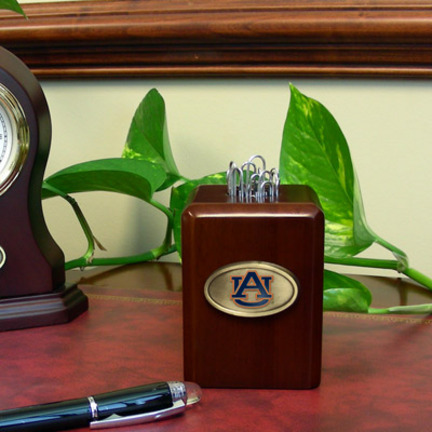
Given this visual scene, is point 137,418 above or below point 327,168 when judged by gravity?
below

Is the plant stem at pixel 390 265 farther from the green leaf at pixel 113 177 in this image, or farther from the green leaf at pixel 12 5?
the green leaf at pixel 12 5

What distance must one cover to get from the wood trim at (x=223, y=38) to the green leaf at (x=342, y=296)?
0.31 metres

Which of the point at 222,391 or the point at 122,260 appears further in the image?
the point at 122,260

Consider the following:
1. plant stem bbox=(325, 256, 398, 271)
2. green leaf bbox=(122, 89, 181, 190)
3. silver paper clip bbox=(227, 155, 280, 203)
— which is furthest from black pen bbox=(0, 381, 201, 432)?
green leaf bbox=(122, 89, 181, 190)

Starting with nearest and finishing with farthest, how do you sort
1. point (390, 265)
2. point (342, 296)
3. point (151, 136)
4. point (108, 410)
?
point (108, 410) → point (342, 296) → point (390, 265) → point (151, 136)

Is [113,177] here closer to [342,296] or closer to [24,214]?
[24,214]

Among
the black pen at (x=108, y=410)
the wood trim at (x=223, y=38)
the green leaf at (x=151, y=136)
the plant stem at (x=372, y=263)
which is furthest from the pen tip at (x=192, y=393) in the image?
the wood trim at (x=223, y=38)

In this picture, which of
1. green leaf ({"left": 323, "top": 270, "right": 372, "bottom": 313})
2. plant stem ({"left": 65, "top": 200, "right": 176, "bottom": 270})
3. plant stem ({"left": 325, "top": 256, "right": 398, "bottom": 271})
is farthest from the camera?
plant stem ({"left": 65, "top": 200, "right": 176, "bottom": 270})

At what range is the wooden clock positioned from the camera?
21.3 inches

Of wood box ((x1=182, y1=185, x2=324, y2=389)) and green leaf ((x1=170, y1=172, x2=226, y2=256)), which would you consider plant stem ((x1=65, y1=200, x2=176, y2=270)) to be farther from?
wood box ((x1=182, y1=185, x2=324, y2=389))

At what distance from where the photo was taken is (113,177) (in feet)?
2.10

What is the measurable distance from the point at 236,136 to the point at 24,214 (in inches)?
13.6

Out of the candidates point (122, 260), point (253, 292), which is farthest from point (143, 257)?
point (253, 292)

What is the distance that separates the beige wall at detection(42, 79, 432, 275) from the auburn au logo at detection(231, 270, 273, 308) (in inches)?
16.7
